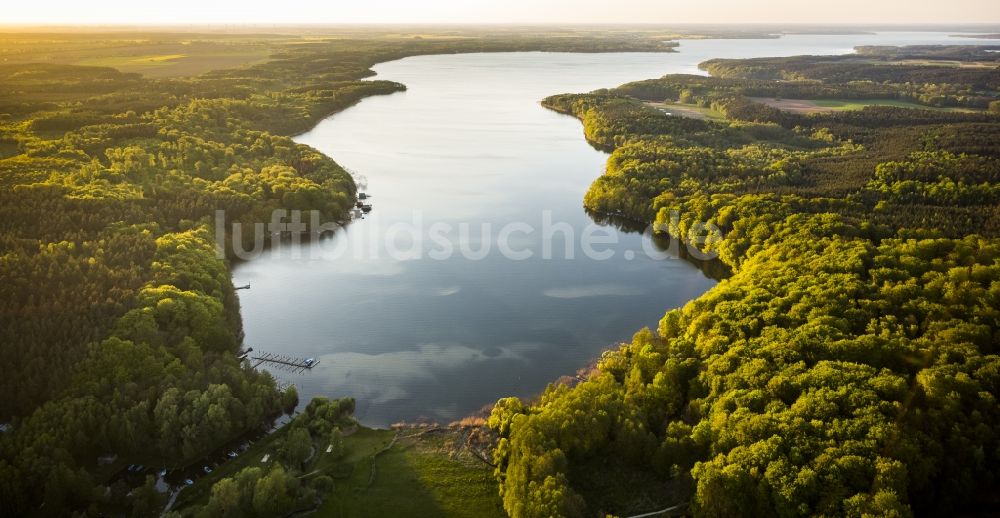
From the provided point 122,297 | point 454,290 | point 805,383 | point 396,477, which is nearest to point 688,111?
point 454,290

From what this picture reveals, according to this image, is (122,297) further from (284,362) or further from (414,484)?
(414,484)

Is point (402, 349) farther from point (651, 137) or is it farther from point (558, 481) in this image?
point (651, 137)

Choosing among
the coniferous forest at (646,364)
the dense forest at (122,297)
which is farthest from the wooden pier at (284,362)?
the dense forest at (122,297)

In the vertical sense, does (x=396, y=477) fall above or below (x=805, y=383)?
below

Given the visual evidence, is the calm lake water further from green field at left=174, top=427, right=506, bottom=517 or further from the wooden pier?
green field at left=174, top=427, right=506, bottom=517

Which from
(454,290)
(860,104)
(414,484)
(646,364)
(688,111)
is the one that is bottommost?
(414,484)

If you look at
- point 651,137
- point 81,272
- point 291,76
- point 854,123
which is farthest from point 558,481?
point 291,76

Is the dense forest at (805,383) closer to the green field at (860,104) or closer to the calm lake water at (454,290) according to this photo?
the calm lake water at (454,290)

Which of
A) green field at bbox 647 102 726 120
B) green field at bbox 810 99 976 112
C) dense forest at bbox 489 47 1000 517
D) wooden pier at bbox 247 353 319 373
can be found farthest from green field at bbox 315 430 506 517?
green field at bbox 810 99 976 112

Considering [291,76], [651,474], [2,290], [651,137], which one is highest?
[291,76]
